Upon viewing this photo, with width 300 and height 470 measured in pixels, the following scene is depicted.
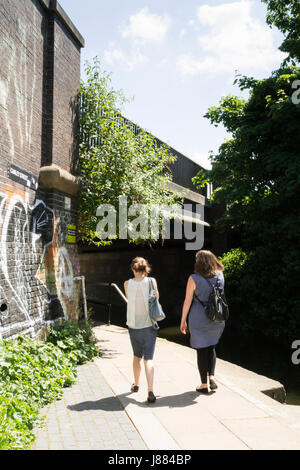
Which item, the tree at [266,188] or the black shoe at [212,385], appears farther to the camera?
the tree at [266,188]

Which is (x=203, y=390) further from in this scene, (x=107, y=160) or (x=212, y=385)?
(x=107, y=160)

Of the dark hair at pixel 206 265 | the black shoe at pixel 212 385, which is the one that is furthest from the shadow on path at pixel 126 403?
the dark hair at pixel 206 265

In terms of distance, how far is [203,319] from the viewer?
17.6ft

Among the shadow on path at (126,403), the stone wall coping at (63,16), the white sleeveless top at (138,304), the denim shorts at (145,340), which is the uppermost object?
the stone wall coping at (63,16)

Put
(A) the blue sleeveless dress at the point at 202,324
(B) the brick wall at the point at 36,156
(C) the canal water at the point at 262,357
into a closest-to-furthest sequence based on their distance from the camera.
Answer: (A) the blue sleeveless dress at the point at 202,324
(B) the brick wall at the point at 36,156
(C) the canal water at the point at 262,357

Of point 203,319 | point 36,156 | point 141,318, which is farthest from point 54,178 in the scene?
point 203,319

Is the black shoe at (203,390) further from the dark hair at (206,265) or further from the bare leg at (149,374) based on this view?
the dark hair at (206,265)

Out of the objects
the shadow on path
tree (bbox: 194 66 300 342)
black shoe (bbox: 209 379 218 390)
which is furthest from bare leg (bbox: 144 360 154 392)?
tree (bbox: 194 66 300 342)

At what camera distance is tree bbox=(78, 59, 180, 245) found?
29.5ft

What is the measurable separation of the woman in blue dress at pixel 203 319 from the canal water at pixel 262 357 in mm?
4156

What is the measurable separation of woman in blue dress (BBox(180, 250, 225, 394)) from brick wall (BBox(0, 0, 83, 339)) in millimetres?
2454

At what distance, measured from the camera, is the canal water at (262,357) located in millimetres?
10328
